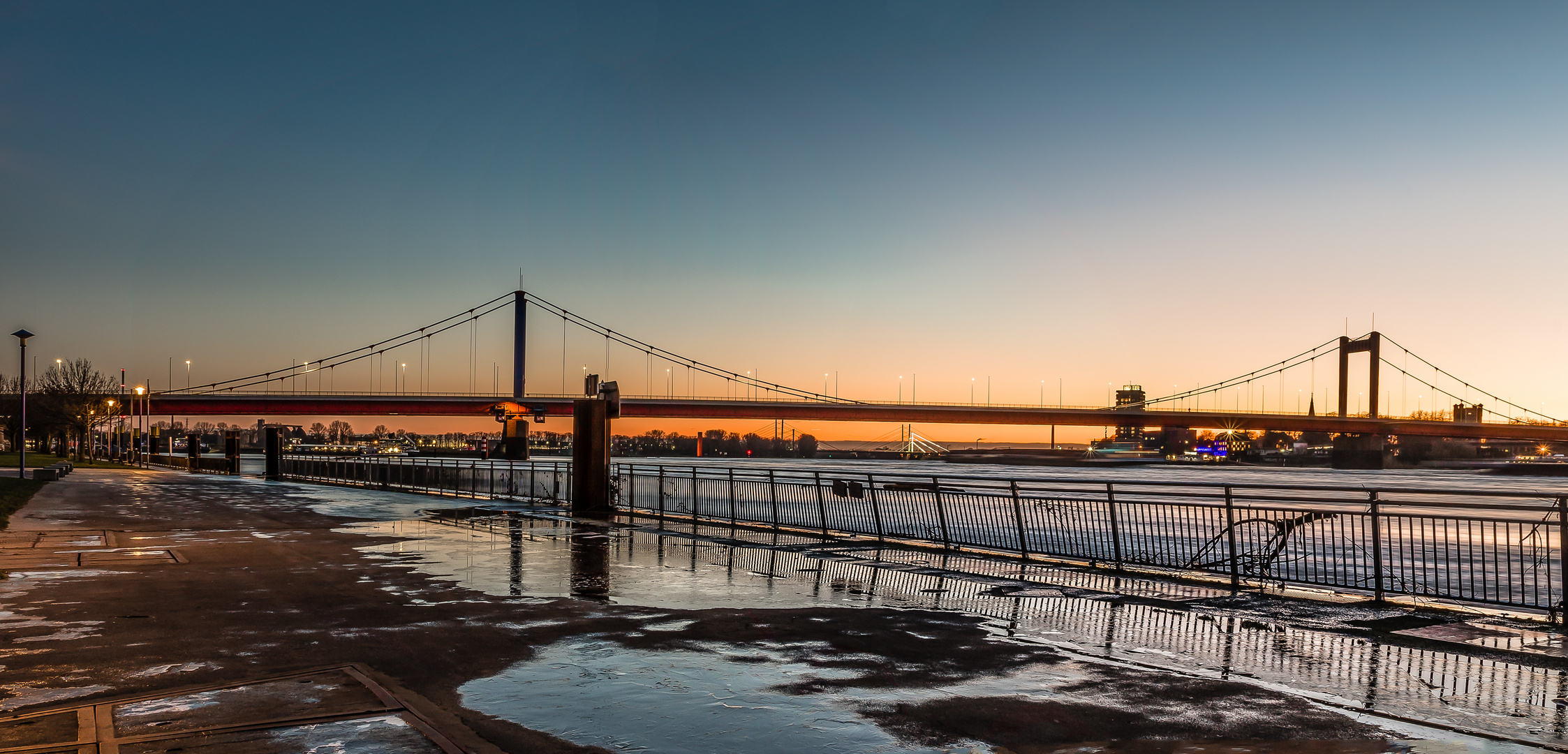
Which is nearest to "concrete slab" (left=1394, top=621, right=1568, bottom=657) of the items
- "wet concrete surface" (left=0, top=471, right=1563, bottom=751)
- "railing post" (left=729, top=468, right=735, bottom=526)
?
"wet concrete surface" (left=0, top=471, right=1563, bottom=751)

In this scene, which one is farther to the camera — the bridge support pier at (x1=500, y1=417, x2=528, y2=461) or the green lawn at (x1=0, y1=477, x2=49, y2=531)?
the bridge support pier at (x1=500, y1=417, x2=528, y2=461)

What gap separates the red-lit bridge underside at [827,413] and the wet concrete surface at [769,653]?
79.2 m

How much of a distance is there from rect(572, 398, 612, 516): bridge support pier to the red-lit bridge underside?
67493mm

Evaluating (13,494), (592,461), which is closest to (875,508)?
(592,461)

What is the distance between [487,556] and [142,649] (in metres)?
7.50

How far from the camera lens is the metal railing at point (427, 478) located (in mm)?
32250

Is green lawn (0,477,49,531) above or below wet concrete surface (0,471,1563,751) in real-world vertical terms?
below

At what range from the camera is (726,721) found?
6484 mm

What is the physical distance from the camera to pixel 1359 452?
131 metres

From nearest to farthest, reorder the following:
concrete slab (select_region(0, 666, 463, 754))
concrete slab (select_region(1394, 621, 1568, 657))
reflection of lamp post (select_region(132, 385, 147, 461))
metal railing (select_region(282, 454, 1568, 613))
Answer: concrete slab (select_region(0, 666, 463, 754))
concrete slab (select_region(1394, 621, 1568, 657))
metal railing (select_region(282, 454, 1568, 613))
reflection of lamp post (select_region(132, 385, 147, 461))

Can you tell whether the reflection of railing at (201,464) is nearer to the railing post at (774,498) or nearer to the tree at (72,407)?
the tree at (72,407)

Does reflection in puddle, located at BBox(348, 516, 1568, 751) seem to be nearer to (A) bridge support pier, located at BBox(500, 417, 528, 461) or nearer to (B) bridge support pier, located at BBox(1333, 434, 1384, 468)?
(A) bridge support pier, located at BBox(500, 417, 528, 461)

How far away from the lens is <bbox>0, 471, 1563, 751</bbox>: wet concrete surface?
6.46 metres

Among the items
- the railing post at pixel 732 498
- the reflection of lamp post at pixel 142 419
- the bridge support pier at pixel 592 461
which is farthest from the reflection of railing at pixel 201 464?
the railing post at pixel 732 498
